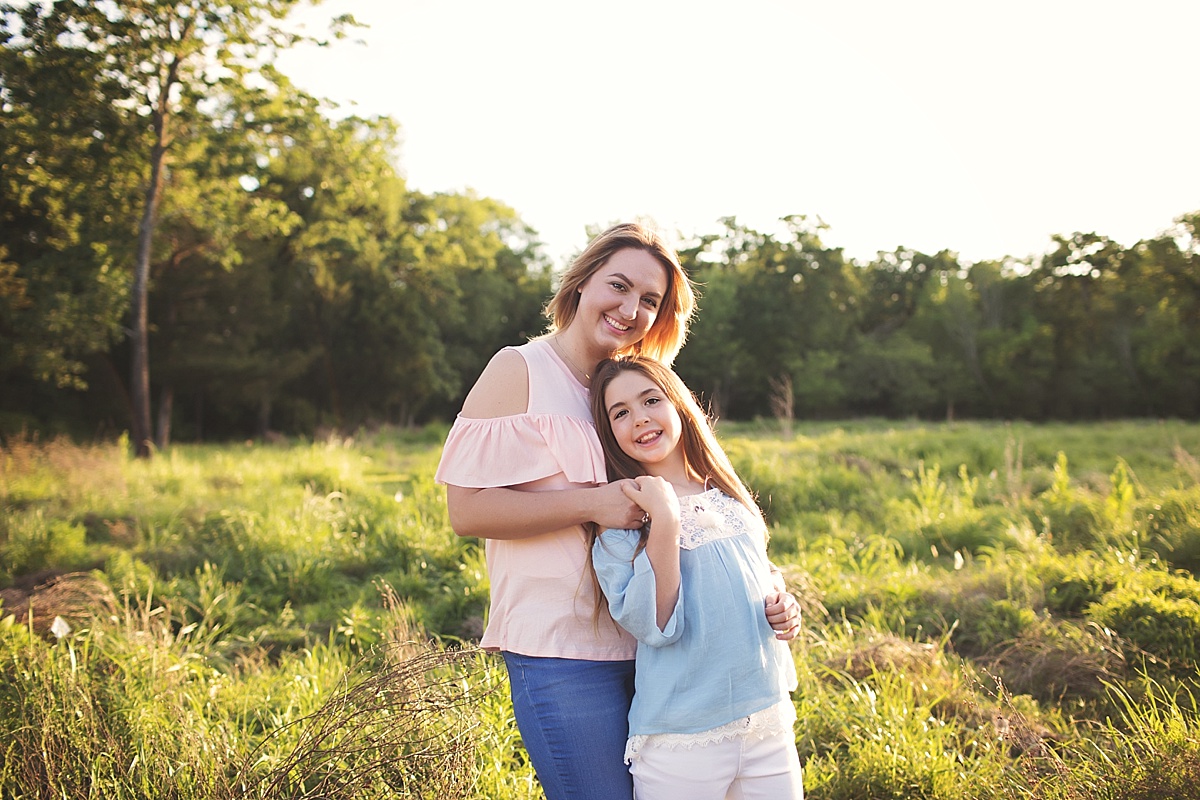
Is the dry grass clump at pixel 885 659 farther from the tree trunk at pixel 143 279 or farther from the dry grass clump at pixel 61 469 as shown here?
the tree trunk at pixel 143 279

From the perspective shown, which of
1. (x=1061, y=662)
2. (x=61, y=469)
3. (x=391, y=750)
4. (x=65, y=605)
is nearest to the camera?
(x=391, y=750)

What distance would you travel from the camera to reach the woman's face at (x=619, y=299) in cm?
209

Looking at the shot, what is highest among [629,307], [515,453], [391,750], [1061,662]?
Result: [629,307]

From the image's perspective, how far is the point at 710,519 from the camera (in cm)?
202

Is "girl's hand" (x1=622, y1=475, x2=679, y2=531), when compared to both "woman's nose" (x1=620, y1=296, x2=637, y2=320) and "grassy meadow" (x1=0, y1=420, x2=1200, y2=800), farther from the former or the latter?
"grassy meadow" (x1=0, y1=420, x2=1200, y2=800)

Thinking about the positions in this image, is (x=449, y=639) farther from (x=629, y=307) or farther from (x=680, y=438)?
(x=629, y=307)

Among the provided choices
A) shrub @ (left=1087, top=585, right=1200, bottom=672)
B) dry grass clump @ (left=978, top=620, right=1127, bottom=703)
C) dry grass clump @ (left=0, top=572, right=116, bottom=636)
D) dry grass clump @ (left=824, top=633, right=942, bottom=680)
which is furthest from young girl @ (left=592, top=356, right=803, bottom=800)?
dry grass clump @ (left=0, top=572, right=116, bottom=636)

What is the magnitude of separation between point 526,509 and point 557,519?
3.0 inches

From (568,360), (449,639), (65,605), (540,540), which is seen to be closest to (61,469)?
(65,605)

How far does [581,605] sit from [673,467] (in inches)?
19.1

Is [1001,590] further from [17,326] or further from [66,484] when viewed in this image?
[17,326]

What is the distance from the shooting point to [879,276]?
175 feet

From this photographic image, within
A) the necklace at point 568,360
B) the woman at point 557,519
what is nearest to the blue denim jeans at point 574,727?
the woman at point 557,519

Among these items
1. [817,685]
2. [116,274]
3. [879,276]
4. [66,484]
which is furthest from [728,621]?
[879,276]
